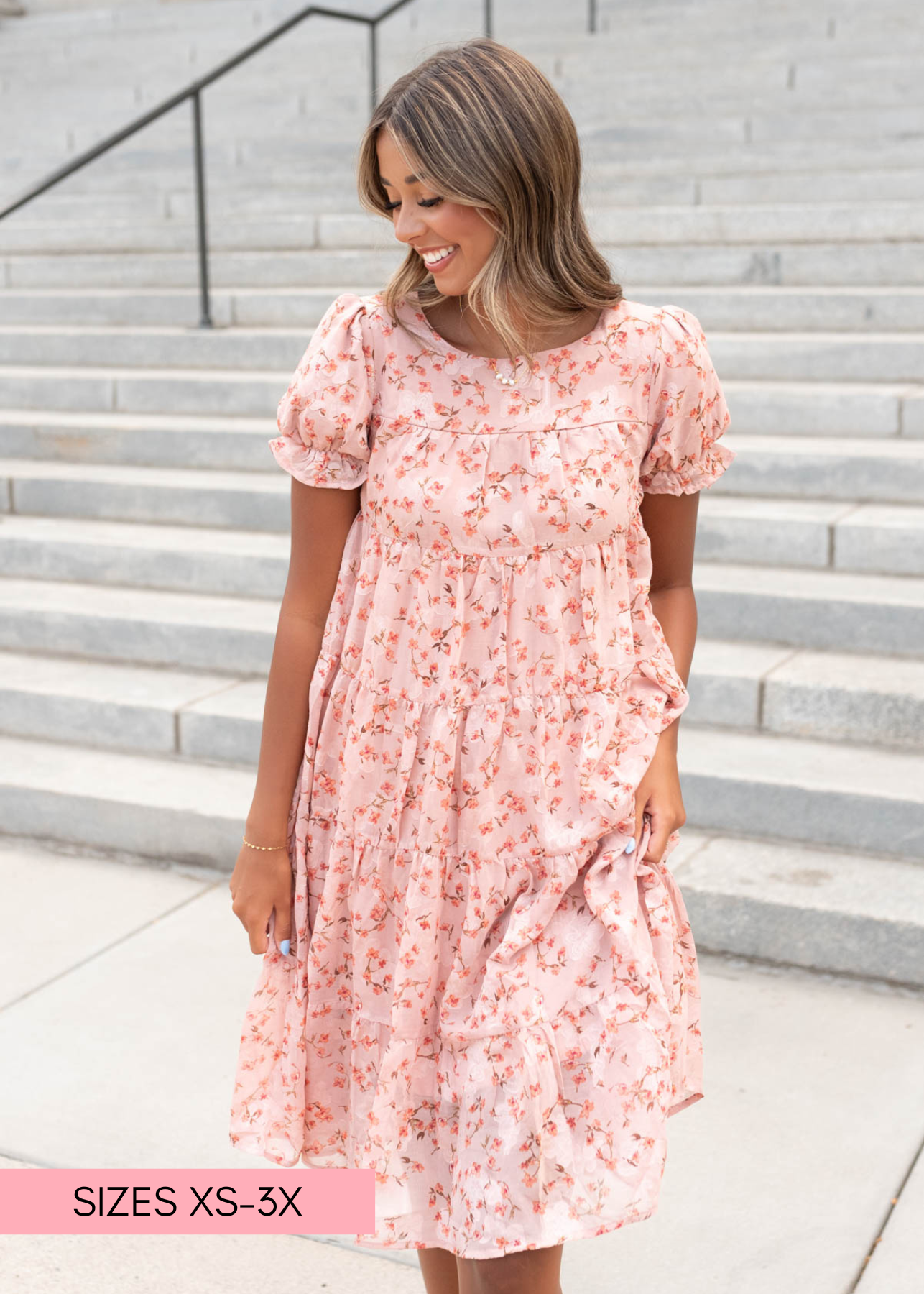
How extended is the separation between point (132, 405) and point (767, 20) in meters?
4.67

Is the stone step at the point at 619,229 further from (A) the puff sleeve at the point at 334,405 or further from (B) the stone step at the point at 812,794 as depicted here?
(A) the puff sleeve at the point at 334,405

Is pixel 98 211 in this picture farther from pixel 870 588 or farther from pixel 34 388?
pixel 870 588

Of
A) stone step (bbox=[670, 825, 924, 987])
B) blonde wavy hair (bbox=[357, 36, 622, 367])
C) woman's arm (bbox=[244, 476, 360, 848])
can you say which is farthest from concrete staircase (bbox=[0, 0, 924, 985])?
woman's arm (bbox=[244, 476, 360, 848])

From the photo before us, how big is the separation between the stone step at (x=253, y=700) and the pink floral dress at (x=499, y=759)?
2.21m

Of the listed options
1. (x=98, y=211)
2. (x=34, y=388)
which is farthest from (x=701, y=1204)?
(x=98, y=211)

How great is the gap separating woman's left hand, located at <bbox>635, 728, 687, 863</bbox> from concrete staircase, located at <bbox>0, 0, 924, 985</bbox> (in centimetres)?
79

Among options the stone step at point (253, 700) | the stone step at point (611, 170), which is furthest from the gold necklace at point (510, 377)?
the stone step at point (611, 170)

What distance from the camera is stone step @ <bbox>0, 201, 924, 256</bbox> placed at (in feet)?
20.1

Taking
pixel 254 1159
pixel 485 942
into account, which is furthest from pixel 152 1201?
pixel 485 942

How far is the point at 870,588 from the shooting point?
4379 mm

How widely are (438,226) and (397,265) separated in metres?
3.31

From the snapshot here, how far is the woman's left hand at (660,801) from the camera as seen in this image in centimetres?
190

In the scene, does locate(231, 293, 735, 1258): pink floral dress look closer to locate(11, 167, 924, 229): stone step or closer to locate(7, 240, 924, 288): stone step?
locate(7, 240, 924, 288): stone step

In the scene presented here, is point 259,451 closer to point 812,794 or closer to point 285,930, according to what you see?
point 812,794
